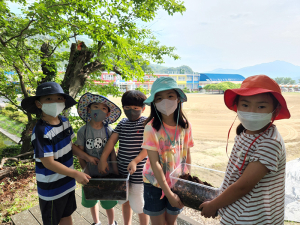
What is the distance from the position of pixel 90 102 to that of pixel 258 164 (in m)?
1.37

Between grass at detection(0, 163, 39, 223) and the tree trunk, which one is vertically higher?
the tree trunk

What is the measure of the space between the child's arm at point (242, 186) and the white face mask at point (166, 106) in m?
0.60

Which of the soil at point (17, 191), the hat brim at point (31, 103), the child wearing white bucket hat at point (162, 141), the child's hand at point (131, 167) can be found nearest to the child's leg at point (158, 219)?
the child wearing white bucket hat at point (162, 141)

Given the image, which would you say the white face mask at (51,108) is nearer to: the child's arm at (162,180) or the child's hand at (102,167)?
the child's hand at (102,167)

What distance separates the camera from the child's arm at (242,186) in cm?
86

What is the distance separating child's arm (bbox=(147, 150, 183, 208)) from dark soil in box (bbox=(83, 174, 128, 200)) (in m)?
0.33

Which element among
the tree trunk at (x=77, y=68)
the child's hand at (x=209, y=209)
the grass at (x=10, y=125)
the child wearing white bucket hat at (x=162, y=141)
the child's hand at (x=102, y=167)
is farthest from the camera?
the grass at (x=10, y=125)

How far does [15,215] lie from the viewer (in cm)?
212

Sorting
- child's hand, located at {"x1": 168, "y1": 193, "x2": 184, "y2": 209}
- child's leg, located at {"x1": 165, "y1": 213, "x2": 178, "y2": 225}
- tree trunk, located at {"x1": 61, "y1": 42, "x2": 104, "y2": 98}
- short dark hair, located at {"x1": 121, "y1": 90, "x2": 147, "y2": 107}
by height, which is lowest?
child's leg, located at {"x1": 165, "y1": 213, "x2": 178, "y2": 225}

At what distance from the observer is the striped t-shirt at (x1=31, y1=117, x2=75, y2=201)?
132 cm

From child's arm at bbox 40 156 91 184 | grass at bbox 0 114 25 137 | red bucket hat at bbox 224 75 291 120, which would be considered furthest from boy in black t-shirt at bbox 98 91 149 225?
grass at bbox 0 114 25 137

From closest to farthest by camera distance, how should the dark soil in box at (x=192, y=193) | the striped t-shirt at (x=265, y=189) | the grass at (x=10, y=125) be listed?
1. the striped t-shirt at (x=265, y=189)
2. the dark soil in box at (x=192, y=193)
3. the grass at (x=10, y=125)

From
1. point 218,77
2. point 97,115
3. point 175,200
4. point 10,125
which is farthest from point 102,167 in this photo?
point 218,77

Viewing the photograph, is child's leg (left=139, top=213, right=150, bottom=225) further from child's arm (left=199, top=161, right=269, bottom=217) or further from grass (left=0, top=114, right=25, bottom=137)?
grass (left=0, top=114, right=25, bottom=137)
